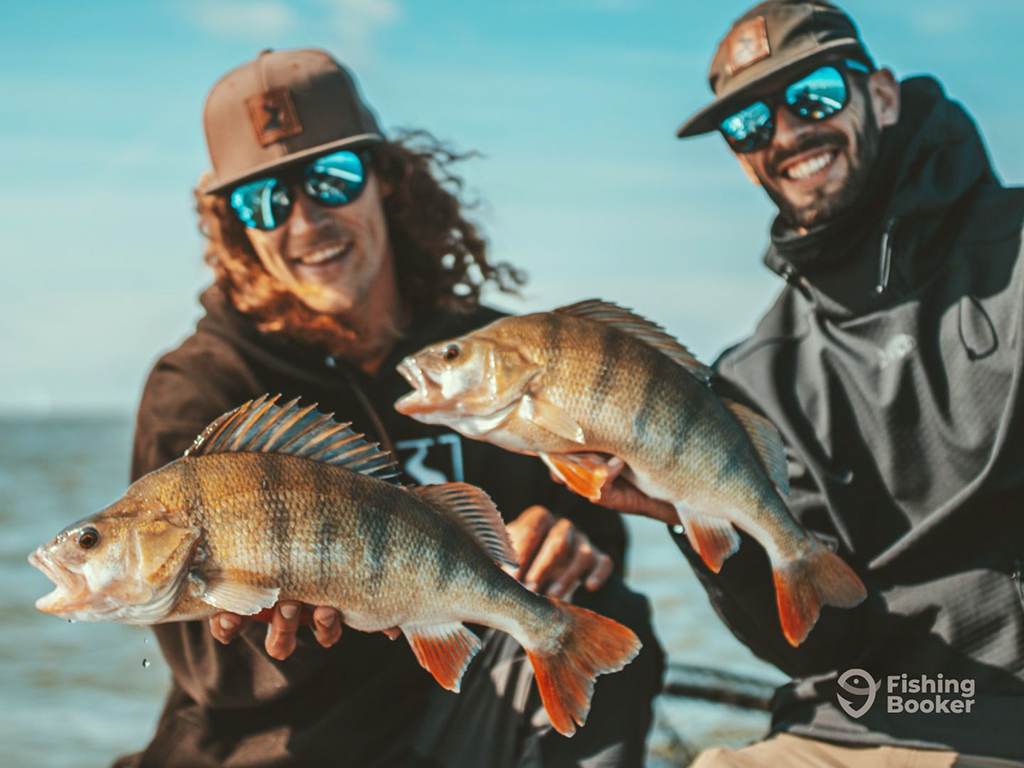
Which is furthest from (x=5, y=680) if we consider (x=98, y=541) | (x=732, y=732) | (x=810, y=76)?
(x=810, y=76)

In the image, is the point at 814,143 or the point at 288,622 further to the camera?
the point at 814,143

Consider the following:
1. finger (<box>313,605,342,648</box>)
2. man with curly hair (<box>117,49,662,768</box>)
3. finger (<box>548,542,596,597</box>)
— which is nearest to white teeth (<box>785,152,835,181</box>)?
man with curly hair (<box>117,49,662,768</box>)

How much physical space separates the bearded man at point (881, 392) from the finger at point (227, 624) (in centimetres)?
106

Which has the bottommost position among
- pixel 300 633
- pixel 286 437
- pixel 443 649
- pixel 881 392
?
pixel 300 633

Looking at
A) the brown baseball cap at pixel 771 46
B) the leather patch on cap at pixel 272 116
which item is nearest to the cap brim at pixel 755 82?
the brown baseball cap at pixel 771 46

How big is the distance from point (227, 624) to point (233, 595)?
0.98 ft

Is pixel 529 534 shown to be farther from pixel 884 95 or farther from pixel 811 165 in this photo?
pixel 884 95

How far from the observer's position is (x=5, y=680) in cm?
821

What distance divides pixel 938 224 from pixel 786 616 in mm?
1498

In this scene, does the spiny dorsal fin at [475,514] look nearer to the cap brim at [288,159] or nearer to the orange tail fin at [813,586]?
the orange tail fin at [813,586]

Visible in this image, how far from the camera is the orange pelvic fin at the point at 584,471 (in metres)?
2.52

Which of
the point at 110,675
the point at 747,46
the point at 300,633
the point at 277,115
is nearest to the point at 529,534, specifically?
the point at 300,633

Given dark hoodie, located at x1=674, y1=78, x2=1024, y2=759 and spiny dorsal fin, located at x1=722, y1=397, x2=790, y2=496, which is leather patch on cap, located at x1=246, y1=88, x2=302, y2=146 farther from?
spiny dorsal fin, located at x1=722, y1=397, x2=790, y2=496

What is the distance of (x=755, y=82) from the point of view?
3561mm
